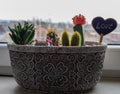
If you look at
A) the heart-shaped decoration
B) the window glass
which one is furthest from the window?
the heart-shaped decoration

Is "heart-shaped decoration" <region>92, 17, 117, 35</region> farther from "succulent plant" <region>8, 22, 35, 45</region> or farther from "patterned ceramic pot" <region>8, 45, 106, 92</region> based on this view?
"succulent plant" <region>8, 22, 35, 45</region>

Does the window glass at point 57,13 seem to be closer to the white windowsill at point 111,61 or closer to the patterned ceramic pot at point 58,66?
the white windowsill at point 111,61

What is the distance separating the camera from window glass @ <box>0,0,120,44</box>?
0.90 m

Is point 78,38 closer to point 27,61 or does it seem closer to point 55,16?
point 27,61

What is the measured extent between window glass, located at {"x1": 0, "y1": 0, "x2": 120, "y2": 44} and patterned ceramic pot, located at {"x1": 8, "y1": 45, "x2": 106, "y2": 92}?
22cm

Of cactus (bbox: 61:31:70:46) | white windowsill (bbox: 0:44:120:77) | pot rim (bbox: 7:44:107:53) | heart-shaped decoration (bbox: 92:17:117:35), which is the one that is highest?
heart-shaped decoration (bbox: 92:17:117:35)

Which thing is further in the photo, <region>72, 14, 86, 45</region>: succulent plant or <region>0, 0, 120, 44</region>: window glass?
<region>0, 0, 120, 44</region>: window glass

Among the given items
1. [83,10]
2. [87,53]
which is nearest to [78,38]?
[87,53]

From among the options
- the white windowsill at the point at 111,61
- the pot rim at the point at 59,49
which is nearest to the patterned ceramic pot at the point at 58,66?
the pot rim at the point at 59,49

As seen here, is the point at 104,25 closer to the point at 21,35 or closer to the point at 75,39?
the point at 75,39

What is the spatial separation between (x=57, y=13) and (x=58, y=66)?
0.31m

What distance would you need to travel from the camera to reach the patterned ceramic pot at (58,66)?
2.14 feet

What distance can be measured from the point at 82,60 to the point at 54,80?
0.28 ft

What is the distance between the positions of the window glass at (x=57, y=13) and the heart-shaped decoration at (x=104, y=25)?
0.43 feet
